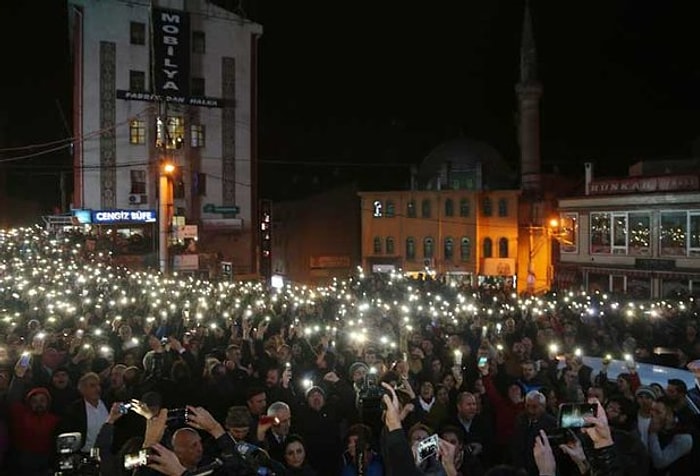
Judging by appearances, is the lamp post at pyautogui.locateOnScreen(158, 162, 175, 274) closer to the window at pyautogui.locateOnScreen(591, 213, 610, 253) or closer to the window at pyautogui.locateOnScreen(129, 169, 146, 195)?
the window at pyautogui.locateOnScreen(129, 169, 146, 195)

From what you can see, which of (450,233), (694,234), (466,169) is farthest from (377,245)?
(694,234)

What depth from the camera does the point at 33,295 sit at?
638 inches

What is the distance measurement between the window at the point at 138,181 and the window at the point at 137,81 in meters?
4.21

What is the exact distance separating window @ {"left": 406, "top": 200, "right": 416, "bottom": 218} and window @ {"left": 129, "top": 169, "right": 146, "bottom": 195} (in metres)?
18.2

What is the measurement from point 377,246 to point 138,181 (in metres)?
17.7

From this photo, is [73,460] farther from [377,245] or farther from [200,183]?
[377,245]

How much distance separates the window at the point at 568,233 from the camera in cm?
3725

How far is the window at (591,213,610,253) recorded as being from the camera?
35.0 meters

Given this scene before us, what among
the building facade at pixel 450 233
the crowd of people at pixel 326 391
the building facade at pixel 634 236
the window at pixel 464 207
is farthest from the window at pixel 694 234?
the window at pixel 464 207

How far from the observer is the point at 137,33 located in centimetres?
3666

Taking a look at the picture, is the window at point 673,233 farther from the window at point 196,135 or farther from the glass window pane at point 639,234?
the window at point 196,135

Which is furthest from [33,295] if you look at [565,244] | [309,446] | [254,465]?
[565,244]

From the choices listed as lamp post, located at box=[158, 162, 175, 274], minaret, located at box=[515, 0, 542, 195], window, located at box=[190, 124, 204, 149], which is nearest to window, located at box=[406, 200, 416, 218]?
minaret, located at box=[515, 0, 542, 195]

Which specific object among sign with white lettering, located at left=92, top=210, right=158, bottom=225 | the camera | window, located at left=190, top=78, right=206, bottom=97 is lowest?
the camera
